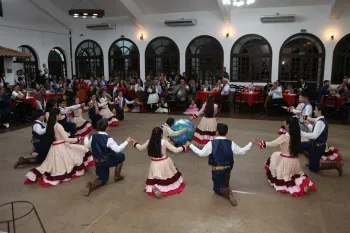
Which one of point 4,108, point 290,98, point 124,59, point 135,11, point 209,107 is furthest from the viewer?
point 124,59

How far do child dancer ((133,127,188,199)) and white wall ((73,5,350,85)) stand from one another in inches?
403

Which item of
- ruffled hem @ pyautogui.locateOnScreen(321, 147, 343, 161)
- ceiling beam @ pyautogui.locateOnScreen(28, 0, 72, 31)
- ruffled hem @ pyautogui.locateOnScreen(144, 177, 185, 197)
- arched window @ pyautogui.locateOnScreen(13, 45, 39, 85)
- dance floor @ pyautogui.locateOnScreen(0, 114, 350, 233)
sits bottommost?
dance floor @ pyautogui.locateOnScreen(0, 114, 350, 233)

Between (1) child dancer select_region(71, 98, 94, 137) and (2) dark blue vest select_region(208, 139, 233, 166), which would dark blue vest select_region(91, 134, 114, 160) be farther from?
(1) child dancer select_region(71, 98, 94, 137)

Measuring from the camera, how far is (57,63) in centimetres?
1633

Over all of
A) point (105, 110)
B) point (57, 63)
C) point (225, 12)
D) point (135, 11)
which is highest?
point (135, 11)

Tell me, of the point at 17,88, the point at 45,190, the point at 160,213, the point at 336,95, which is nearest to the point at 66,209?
the point at 45,190

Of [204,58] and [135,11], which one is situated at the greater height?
[135,11]

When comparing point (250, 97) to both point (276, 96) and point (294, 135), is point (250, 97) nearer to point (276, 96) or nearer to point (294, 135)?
point (276, 96)

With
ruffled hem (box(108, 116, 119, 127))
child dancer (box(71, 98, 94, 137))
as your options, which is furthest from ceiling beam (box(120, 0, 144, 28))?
child dancer (box(71, 98, 94, 137))

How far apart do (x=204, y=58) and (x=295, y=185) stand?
10.6 meters

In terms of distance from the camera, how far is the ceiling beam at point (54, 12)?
14.2 metres

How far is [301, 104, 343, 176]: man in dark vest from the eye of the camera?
4.86 metres

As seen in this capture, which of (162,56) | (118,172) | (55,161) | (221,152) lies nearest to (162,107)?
(162,56)

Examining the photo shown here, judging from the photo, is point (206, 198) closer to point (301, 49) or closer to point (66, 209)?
point (66, 209)
